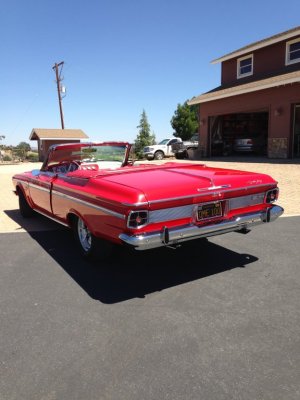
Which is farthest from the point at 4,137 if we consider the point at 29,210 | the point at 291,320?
the point at 291,320

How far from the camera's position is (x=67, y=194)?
4.60 meters

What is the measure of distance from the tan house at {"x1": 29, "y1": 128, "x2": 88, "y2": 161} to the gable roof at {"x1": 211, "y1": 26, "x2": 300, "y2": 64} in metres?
18.7

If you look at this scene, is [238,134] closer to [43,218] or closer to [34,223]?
[43,218]

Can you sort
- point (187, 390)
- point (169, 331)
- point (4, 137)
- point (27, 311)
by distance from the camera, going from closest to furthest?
point (187, 390), point (169, 331), point (27, 311), point (4, 137)

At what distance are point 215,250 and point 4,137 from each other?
37760 millimetres

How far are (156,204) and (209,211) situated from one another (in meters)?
0.71

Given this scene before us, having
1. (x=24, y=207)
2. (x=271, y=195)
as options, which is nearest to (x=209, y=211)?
(x=271, y=195)

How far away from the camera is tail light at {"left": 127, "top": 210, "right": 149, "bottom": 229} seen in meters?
3.38

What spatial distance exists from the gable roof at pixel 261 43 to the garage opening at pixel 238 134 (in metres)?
3.61

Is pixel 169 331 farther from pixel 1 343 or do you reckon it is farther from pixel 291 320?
pixel 1 343

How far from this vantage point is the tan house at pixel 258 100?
17.0 meters

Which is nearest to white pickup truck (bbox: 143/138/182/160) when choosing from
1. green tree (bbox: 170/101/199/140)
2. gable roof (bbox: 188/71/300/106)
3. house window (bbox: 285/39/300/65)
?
gable roof (bbox: 188/71/300/106)

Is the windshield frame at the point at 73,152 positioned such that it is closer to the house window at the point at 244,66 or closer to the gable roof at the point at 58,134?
the house window at the point at 244,66

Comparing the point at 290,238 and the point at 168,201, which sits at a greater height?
the point at 168,201
